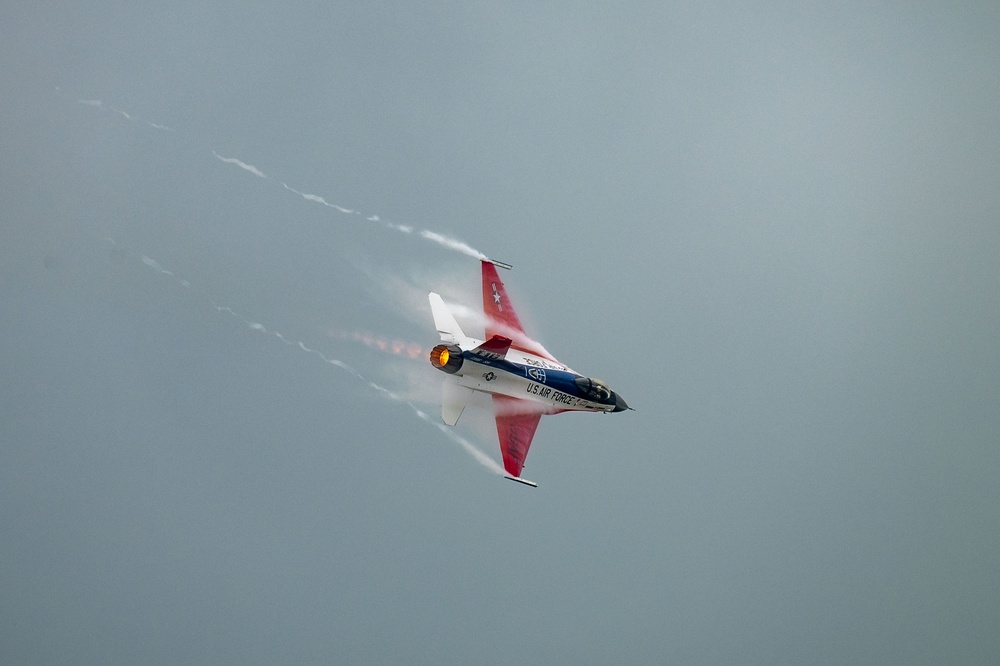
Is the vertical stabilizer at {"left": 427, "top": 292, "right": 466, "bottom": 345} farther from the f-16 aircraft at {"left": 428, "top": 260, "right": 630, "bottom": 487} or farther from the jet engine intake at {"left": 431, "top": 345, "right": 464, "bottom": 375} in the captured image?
the jet engine intake at {"left": 431, "top": 345, "right": 464, "bottom": 375}

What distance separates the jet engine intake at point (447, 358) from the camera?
33250 millimetres

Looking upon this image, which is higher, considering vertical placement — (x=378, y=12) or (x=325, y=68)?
(x=378, y=12)

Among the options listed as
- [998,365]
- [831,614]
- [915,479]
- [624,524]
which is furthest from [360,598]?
[998,365]

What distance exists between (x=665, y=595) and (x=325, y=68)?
126 feet

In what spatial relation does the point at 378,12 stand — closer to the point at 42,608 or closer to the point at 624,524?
the point at 624,524

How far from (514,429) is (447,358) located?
4.23 m

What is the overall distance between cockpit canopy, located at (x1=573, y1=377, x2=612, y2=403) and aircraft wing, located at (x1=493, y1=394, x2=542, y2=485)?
1.98 meters

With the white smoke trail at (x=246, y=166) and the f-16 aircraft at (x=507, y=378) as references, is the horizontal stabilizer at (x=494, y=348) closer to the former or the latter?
the f-16 aircraft at (x=507, y=378)

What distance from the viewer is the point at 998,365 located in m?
74.0

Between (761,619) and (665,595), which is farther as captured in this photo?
(761,619)

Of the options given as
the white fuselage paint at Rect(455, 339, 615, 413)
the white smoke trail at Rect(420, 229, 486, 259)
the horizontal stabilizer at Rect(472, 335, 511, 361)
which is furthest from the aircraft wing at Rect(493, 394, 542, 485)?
the white smoke trail at Rect(420, 229, 486, 259)

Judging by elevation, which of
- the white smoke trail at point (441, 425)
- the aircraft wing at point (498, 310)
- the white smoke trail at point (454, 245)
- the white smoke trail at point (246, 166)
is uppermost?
the white smoke trail at point (246, 166)

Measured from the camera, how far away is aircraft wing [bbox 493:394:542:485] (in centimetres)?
3516

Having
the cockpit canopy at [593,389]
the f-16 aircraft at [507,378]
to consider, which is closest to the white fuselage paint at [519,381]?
the f-16 aircraft at [507,378]
